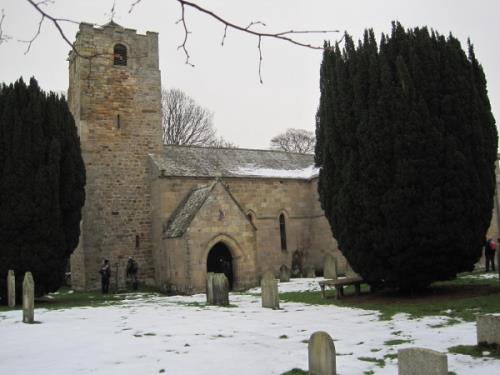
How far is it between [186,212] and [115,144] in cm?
551

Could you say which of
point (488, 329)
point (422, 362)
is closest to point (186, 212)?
point (488, 329)

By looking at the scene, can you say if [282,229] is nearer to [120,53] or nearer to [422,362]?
[120,53]

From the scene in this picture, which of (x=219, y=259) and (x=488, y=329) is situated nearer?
(x=488, y=329)

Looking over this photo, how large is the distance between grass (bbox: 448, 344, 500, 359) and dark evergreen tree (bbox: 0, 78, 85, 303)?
14095 mm

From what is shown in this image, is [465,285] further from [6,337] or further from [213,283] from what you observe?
[6,337]

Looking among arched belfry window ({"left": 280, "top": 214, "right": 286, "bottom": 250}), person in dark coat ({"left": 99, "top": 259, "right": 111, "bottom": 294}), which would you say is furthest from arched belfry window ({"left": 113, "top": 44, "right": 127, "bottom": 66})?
arched belfry window ({"left": 280, "top": 214, "right": 286, "bottom": 250})

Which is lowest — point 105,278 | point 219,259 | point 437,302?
point 437,302

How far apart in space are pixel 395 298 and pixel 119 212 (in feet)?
48.6

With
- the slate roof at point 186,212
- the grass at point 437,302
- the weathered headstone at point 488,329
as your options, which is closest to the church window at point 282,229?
the slate roof at point 186,212

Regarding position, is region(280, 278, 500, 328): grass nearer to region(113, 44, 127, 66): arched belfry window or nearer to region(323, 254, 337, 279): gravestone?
region(323, 254, 337, 279): gravestone

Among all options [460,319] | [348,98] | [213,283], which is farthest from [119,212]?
[460,319]

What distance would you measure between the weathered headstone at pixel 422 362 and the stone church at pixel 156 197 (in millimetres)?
15818

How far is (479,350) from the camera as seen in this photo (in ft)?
24.2

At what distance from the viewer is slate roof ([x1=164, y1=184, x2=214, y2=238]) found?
21.9 meters
